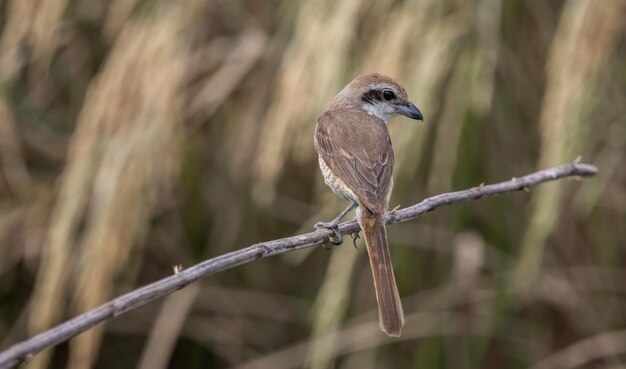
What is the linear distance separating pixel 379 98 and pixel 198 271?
1337 millimetres

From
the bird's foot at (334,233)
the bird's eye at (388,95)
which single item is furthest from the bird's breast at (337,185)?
the bird's eye at (388,95)

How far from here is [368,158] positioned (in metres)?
2.02

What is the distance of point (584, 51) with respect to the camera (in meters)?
2.35

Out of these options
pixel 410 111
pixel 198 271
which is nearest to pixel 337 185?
pixel 410 111

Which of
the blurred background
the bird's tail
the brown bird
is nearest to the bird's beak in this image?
the brown bird

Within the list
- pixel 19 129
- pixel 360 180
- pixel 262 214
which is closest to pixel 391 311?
pixel 360 180

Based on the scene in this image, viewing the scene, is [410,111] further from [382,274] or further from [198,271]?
[198,271]

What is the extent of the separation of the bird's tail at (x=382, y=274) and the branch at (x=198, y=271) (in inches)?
2.0

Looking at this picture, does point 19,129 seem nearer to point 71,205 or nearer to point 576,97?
point 71,205

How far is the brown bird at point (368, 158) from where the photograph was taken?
5.39 ft

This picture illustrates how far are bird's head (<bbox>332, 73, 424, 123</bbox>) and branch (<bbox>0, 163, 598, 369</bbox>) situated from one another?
1.78 feet

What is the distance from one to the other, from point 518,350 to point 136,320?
134 centimetres

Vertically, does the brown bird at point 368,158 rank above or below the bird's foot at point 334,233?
above

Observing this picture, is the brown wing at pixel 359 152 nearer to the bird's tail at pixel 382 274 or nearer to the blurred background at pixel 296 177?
the bird's tail at pixel 382 274
